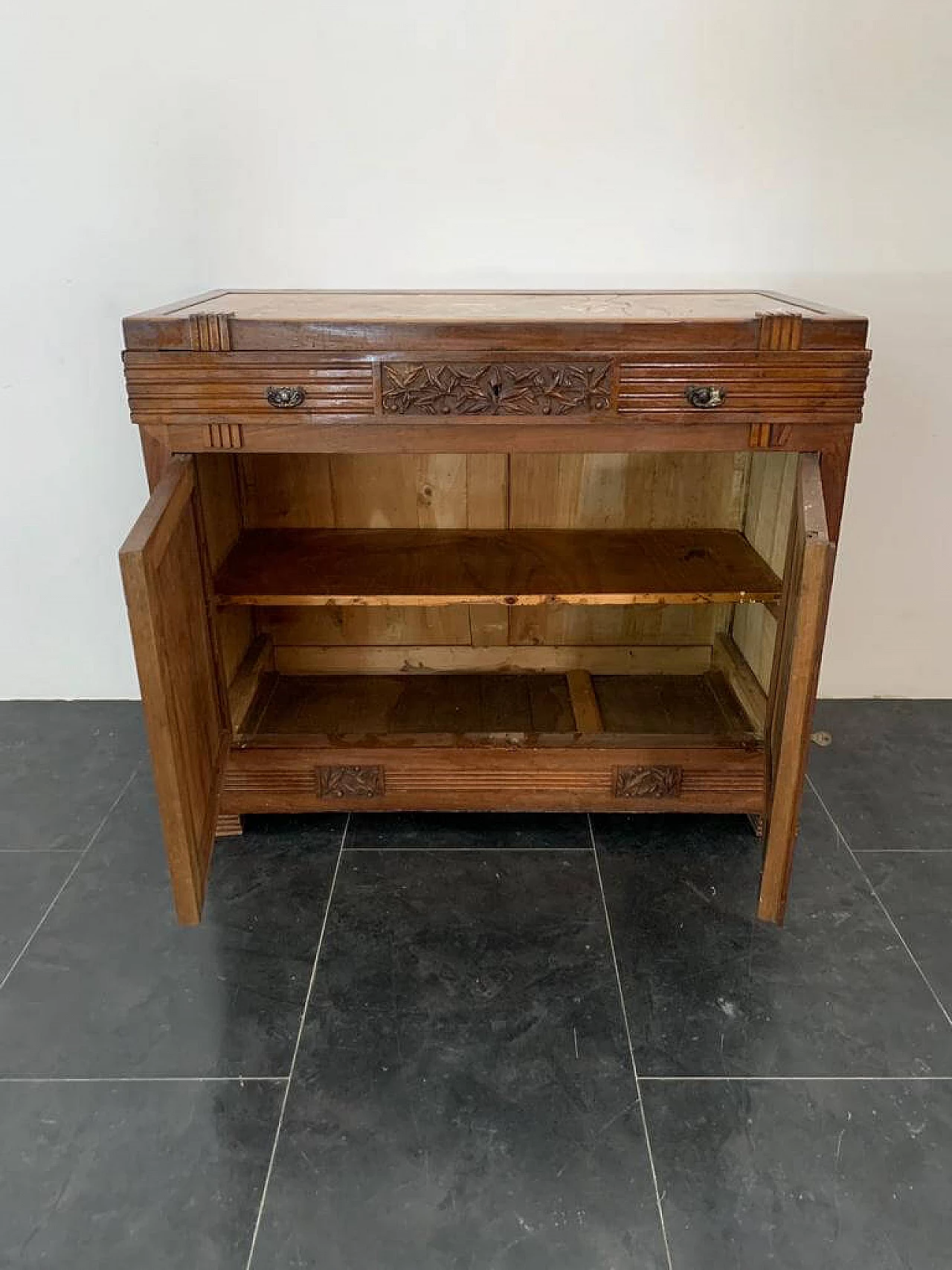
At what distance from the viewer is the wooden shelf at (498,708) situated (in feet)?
5.63

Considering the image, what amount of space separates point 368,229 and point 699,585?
985 millimetres

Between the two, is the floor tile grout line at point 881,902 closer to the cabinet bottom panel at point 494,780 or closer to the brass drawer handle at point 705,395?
the cabinet bottom panel at point 494,780

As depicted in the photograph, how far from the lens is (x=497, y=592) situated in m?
1.63

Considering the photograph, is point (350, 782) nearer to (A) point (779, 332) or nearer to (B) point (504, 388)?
(B) point (504, 388)

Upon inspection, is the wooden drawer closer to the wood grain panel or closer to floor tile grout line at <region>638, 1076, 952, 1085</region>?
Result: the wood grain panel

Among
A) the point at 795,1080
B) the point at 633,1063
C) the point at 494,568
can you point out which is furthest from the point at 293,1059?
the point at 494,568

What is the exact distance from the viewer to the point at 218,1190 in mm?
1094

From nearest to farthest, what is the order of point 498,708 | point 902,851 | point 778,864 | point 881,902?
point 778,864 → point 881,902 → point 902,851 → point 498,708

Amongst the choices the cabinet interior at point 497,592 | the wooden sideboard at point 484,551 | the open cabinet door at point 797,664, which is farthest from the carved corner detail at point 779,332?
the cabinet interior at point 497,592

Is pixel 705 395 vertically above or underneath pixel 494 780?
above

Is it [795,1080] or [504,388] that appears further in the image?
[504,388]

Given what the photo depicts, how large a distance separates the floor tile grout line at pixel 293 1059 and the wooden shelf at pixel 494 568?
50 cm

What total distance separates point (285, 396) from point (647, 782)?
928 millimetres

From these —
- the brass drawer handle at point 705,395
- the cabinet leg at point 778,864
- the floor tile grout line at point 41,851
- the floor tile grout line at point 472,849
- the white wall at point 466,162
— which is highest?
the white wall at point 466,162
